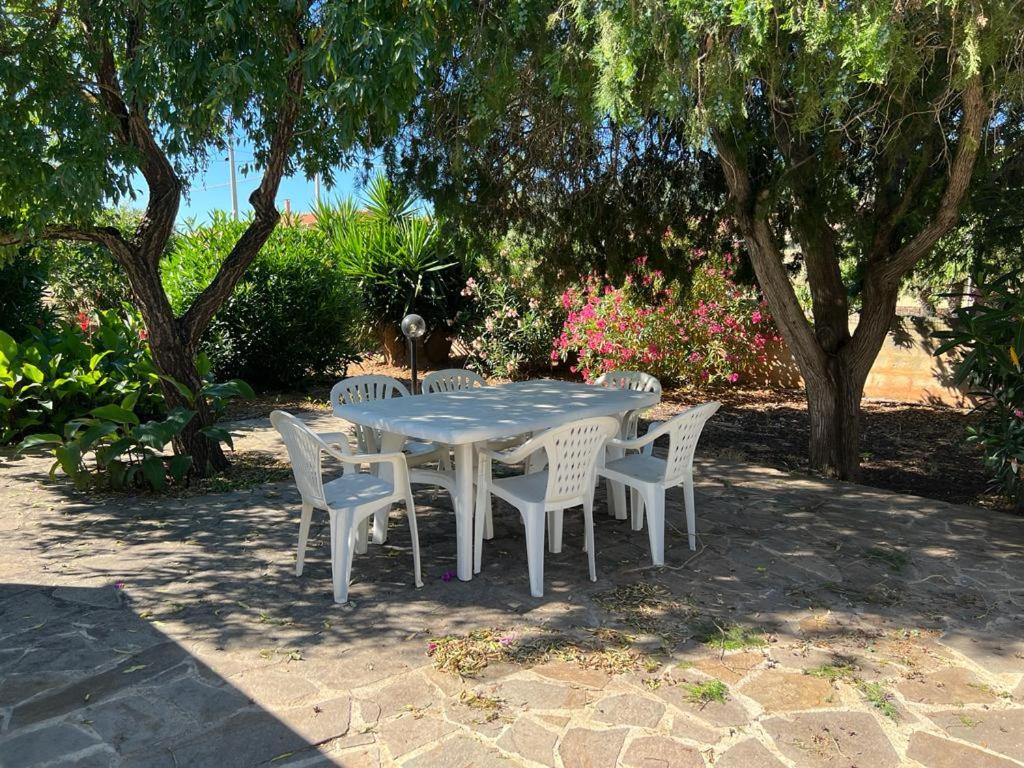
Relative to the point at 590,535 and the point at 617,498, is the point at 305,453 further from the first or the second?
the point at 617,498

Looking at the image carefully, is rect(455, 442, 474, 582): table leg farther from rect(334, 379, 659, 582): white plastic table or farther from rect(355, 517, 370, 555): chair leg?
rect(355, 517, 370, 555): chair leg

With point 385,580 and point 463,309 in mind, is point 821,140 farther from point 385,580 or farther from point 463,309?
point 463,309

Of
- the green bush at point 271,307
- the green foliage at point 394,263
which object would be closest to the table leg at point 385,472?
the green bush at point 271,307

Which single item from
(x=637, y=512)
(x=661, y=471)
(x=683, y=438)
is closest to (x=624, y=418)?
(x=637, y=512)

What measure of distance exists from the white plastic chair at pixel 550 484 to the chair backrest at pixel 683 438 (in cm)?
41

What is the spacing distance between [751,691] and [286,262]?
9017 mm

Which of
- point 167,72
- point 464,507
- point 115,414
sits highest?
point 167,72

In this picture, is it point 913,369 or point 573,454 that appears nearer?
point 573,454

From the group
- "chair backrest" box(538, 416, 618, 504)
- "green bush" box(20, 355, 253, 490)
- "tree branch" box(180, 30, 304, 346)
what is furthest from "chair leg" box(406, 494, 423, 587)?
"tree branch" box(180, 30, 304, 346)

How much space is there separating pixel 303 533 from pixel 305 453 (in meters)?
0.50

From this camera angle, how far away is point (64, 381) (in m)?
6.39

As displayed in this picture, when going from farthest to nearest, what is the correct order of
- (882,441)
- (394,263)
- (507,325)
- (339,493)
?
(394,263) < (507,325) < (882,441) < (339,493)

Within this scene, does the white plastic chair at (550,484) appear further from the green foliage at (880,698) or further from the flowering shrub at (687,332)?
the flowering shrub at (687,332)

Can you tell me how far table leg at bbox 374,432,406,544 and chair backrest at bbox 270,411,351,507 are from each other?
1.59ft
